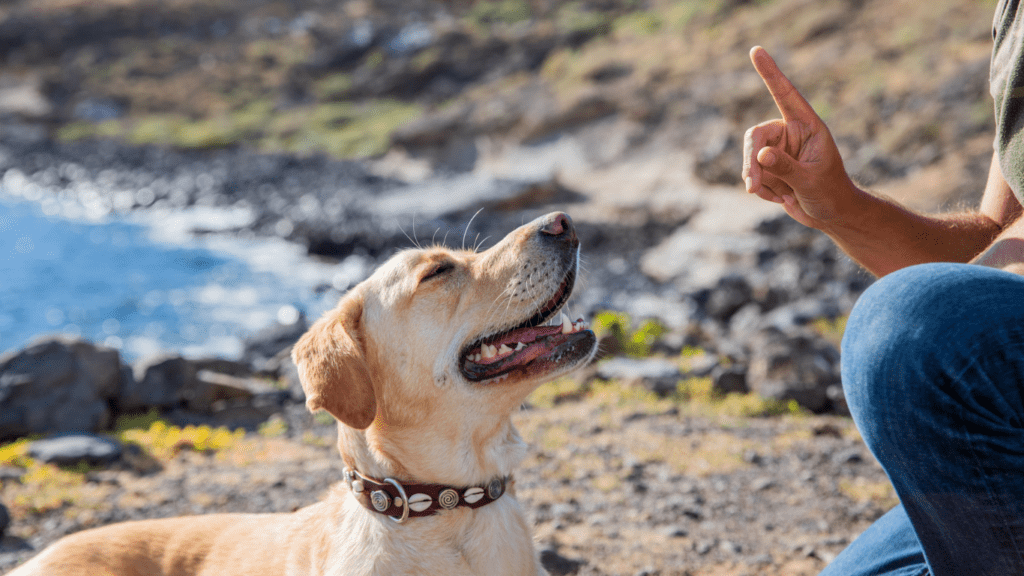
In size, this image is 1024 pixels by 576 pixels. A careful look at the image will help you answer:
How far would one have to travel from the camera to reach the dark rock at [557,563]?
13.6ft

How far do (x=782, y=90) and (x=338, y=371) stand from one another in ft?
6.41

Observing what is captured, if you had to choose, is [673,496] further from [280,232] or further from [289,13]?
[289,13]

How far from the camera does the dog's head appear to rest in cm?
299

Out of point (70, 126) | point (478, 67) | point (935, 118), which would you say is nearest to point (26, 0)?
point (70, 126)

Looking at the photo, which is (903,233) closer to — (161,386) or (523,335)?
(523,335)

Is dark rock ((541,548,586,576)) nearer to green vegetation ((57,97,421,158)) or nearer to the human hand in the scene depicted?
the human hand

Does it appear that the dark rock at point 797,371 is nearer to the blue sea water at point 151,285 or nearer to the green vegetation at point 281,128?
the blue sea water at point 151,285

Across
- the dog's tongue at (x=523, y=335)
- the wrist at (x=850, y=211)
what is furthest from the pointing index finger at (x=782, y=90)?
the dog's tongue at (x=523, y=335)

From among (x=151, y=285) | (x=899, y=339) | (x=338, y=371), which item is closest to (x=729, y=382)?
(x=338, y=371)

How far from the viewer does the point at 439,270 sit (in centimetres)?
340

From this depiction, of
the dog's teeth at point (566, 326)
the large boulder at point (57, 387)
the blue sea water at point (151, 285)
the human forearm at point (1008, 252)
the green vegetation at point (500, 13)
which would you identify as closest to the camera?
the human forearm at point (1008, 252)

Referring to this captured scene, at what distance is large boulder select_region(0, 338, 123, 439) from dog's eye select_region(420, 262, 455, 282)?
5235 millimetres

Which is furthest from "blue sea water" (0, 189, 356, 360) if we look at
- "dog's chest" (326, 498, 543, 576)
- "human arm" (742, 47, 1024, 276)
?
"human arm" (742, 47, 1024, 276)

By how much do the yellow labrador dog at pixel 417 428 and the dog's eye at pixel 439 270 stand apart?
0.03ft
